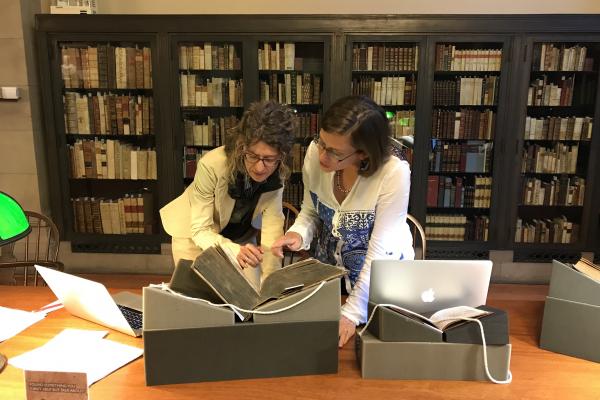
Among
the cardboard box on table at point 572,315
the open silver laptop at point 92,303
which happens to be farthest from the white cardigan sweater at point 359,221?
the open silver laptop at point 92,303

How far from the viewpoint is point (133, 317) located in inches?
56.7

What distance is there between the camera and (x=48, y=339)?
1356 mm

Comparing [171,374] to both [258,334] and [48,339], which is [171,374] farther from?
[48,339]

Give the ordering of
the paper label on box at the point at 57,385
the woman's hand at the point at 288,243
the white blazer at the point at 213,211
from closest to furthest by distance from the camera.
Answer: the paper label on box at the point at 57,385 → the woman's hand at the point at 288,243 → the white blazer at the point at 213,211

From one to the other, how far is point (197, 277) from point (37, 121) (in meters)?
3.11

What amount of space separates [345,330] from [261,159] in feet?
2.01

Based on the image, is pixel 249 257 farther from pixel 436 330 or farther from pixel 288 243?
pixel 436 330

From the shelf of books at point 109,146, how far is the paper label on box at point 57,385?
2.90 m

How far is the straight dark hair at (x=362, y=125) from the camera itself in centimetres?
145

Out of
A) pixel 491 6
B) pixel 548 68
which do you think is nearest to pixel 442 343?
pixel 548 68

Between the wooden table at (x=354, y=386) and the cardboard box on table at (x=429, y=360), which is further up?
the cardboard box on table at (x=429, y=360)

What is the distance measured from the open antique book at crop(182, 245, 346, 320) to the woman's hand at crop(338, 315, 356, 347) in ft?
0.69

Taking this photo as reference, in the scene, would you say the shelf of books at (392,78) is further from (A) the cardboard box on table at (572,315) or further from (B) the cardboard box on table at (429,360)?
(B) the cardboard box on table at (429,360)

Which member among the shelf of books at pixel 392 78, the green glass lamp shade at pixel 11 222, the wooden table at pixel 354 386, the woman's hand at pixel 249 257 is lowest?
the wooden table at pixel 354 386
